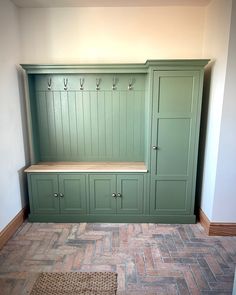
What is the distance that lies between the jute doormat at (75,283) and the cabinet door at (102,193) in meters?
0.92

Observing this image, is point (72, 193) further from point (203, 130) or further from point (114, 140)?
point (203, 130)

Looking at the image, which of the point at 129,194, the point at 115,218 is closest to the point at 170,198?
the point at 129,194

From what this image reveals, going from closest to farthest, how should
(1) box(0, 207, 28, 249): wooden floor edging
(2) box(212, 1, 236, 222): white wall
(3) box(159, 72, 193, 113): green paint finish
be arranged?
(2) box(212, 1, 236, 222): white wall, (1) box(0, 207, 28, 249): wooden floor edging, (3) box(159, 72, 193, 113): green paint finish

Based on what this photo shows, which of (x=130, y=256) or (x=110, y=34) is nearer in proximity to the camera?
(x=130, y=256)

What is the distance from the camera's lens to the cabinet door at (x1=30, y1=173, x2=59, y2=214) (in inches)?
108

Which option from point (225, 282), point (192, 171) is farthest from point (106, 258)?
point (192, 171)

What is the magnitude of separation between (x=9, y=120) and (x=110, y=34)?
5.81 feet

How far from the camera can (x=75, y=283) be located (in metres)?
1.85

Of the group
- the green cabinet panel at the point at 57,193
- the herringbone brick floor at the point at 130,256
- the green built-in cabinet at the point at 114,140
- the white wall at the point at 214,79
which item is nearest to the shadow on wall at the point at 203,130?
the white wall at the point at 214,79

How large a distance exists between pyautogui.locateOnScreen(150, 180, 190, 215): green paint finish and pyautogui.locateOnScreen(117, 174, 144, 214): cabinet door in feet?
0.65

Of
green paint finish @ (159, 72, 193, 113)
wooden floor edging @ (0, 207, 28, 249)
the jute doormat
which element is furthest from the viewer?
green paint finish @ (159, 72, 193, 113)

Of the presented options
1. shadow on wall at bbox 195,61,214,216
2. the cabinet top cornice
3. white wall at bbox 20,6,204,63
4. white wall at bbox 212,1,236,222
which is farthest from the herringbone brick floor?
white wall at bbox 20,6,204,63

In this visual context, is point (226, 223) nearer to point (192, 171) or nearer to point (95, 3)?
point (192, 171)

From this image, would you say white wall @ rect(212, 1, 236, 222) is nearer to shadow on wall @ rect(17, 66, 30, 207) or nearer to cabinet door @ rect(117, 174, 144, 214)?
cabinet door @ rect(117, 174, 144, 214)
